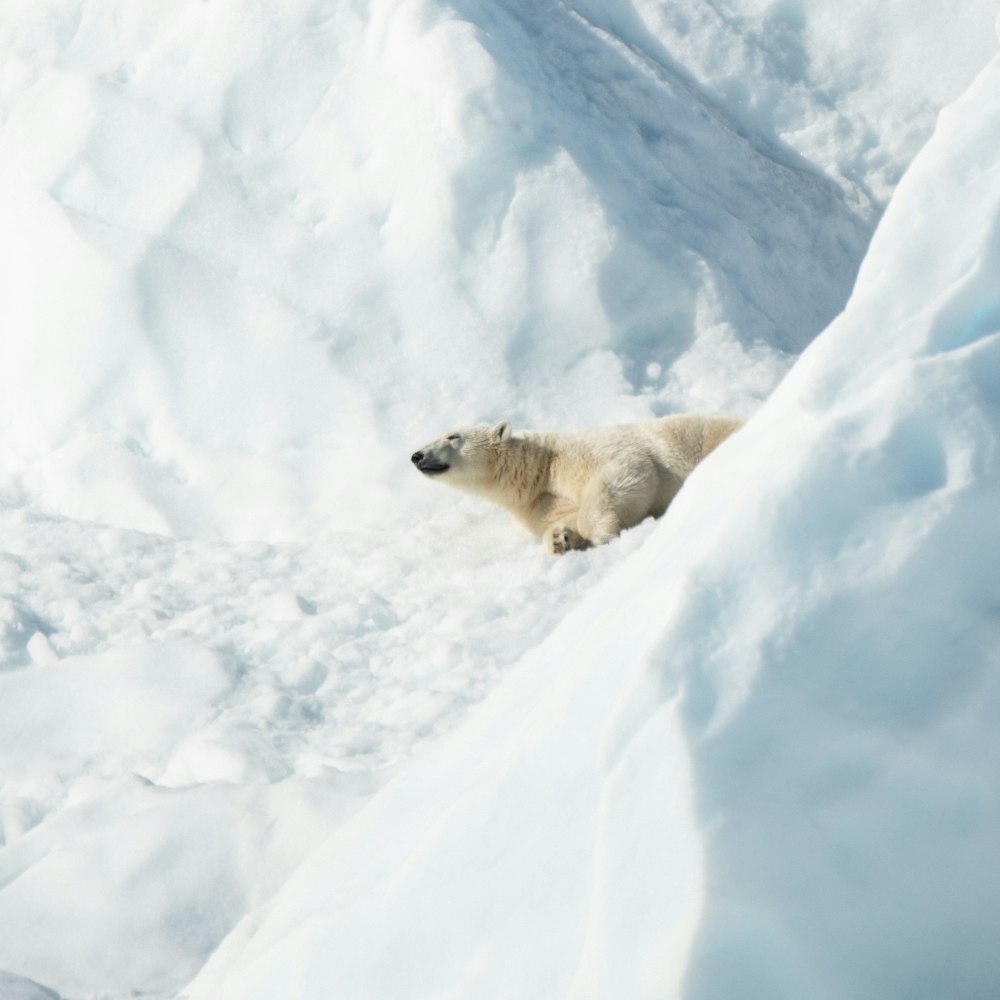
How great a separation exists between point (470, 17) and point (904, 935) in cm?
731

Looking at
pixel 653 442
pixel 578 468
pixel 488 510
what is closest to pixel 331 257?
pixel 488 510

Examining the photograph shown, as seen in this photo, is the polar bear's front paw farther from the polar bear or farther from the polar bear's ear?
the polar bear's ear

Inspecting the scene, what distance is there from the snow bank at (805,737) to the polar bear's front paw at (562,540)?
3.54 m

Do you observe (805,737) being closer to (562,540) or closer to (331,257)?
(562,540)

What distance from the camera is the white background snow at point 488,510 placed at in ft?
5.11

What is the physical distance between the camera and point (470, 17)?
7898 mm

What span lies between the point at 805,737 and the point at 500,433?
458 cm

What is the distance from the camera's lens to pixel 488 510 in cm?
647

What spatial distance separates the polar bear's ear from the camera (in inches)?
238

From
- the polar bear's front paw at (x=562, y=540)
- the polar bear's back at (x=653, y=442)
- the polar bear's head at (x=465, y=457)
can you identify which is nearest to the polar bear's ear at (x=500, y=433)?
the polar bear's head at (x=465, y=457)

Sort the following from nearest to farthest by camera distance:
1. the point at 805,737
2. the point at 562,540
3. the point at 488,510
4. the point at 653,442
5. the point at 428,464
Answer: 1. the point at 805,737
2. the point at 562,540
3. the point at 653,442
4. the point at 428,464
5. the point at 488,510

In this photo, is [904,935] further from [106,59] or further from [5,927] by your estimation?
[106,59]

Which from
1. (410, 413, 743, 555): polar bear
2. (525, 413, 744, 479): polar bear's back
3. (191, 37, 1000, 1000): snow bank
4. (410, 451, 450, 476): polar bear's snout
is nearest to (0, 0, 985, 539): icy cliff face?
(410, 451, 450, 476): polar bear's snout

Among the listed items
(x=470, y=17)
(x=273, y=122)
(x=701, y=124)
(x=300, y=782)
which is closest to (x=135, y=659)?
(x=300, y=782)
